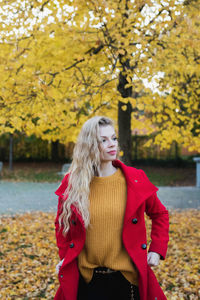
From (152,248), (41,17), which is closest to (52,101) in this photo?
(41,17)

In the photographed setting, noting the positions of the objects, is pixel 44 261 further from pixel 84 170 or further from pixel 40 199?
pixel 40 199

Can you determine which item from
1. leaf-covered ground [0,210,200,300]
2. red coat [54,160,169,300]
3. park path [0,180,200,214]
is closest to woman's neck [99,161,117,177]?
red coat [54,160,169,300]

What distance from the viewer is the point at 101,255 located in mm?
1783

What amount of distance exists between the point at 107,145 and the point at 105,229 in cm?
51

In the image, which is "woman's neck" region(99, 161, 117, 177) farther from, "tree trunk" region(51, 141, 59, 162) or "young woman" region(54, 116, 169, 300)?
"tree trunk" region(51, 141, 59, 162)

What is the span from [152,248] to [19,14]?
14.7 ft

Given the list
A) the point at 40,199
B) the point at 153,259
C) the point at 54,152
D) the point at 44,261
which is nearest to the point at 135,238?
the point at 153,259

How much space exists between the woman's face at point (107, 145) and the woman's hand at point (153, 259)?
2.08ft

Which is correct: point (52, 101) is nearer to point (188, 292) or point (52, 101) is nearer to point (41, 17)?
point (41, 17)

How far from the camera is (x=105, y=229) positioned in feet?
5.94

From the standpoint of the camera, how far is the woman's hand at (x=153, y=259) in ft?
6.01

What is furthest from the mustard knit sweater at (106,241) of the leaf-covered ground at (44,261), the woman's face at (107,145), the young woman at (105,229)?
the leaf-covered ground at (44,261)

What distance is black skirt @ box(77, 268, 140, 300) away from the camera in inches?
70.2

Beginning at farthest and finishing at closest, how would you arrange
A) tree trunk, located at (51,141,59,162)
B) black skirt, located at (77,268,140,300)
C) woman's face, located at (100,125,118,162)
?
tree trunk, located at (51,141,59,162), woman's face, located at (100,125,118,162), black skirt, located at (77,268,140,300)
